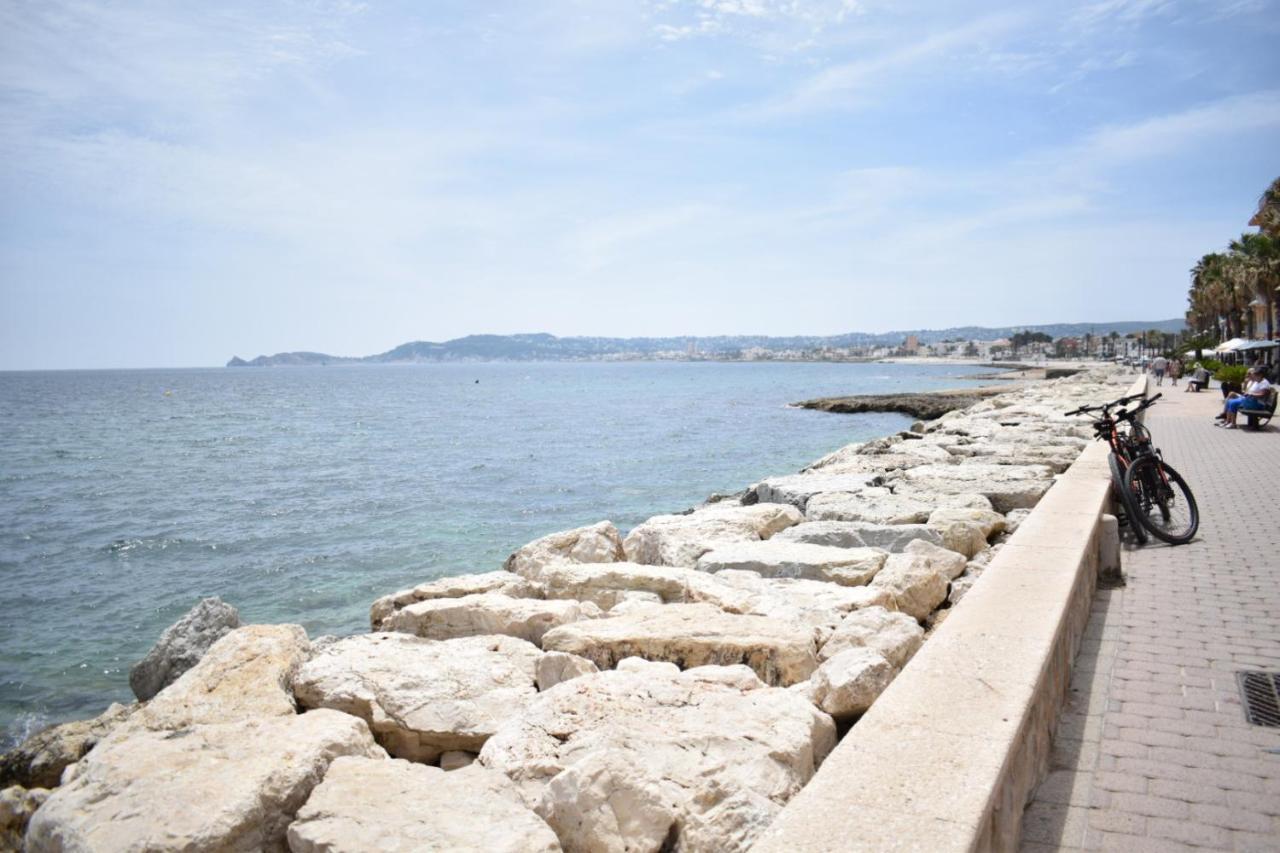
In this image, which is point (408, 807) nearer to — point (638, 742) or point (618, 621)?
point (638, 742)

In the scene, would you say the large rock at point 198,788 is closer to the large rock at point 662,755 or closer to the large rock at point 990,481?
the large rock at point 662,755

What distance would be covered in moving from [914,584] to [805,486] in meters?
3.90

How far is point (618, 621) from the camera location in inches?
178

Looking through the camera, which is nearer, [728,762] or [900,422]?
[728,762]

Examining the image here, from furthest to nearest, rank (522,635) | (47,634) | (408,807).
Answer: (47,634), (522,635), (408,807)

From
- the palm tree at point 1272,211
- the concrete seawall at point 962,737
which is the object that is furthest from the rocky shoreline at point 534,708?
the palm tree at point 1272,211

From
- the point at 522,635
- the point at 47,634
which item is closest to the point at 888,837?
the point at 522,635

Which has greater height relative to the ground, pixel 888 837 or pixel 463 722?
pixel 888 837

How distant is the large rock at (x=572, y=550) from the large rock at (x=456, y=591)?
826 mm

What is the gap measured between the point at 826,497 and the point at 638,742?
18.7 ft

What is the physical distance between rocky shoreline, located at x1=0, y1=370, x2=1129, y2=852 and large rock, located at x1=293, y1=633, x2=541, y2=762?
0.01 meters

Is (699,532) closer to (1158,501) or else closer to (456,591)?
(456,591)

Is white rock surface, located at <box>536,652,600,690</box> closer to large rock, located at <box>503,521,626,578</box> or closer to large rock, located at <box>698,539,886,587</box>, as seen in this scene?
large rock, located at <box>698,539,886,587</box>

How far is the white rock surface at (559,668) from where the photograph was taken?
3.95 meters
